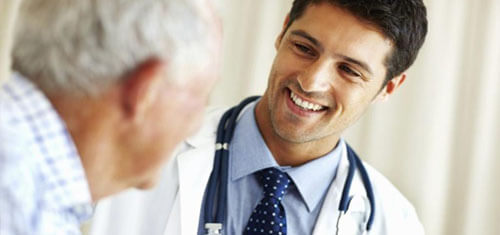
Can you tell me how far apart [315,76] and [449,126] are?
78 centimetres

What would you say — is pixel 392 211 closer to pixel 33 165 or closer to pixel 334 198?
pixel 334 198

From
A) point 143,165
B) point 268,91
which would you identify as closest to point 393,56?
point 268,91

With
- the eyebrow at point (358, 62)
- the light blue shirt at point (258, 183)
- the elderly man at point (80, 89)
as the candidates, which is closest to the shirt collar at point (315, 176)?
the light blue shirt at point (258, 183)

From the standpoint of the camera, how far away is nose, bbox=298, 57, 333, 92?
158 centimetres

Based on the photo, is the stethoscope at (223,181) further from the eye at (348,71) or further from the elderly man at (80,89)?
the elderly man at (80,89)

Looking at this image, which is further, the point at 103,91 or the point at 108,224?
the point at 108,224

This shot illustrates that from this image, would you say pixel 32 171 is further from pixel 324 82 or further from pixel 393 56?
pixel 393 56

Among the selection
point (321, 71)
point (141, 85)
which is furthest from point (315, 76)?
point (141, 85)

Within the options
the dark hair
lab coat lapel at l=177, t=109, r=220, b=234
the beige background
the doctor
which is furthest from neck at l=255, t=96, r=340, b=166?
the beige background

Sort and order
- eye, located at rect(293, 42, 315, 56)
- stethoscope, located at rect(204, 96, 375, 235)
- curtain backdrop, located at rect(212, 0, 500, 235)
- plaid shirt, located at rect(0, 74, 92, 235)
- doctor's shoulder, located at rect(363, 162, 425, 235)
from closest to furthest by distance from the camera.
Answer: plaid shirt, located at rect(0, 74, 92, 235) < stethoscope, located at rect(204, 96, 375, 235) < eye, located at rect(293, 42, 315, 56) < doctor's shoulder, located at rect(363, 162, 425, 235) < curtain backdrop, located at rect(212, 0, 500, 235)

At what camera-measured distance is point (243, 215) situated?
1614 mm

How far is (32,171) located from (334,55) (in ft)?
3.34

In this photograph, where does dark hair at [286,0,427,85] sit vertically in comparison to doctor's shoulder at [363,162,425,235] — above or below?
above

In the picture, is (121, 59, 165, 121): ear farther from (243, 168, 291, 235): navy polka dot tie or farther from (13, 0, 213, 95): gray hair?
(243, 168, 291, 235): navy polka dot tie
